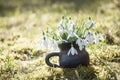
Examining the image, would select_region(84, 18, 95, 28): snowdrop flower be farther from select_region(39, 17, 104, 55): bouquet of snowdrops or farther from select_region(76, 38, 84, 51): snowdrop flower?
select_region(76, 38, 84, 51): snowdrop flower

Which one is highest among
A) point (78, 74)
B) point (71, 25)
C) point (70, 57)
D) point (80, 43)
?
point (71, 25)

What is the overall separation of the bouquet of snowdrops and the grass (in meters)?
0.35

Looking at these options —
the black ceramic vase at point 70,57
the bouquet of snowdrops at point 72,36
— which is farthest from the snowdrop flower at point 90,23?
the black ceramic vase at point 70,57

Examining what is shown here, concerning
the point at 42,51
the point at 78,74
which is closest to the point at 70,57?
the point at 78,74

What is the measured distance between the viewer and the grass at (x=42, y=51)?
205 inches

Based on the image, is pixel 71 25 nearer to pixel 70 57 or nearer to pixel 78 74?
pixel 70 57

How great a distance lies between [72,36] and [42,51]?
129cm

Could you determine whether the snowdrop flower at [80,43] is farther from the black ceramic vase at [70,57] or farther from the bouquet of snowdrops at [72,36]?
the black ceramic vase at [70,57]

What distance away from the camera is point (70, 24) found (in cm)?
524

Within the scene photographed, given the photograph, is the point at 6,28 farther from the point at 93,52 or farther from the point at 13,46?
the point at 93,52

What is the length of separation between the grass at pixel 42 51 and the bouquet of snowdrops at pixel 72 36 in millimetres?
349

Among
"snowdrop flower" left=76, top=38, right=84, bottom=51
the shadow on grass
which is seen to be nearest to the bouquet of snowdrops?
"snowdrop flower" left=76, top=38, right=84, bottom=51

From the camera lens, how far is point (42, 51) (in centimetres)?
630

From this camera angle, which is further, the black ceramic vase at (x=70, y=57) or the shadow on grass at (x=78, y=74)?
the black ceramic vase at (x=70, y=57)
